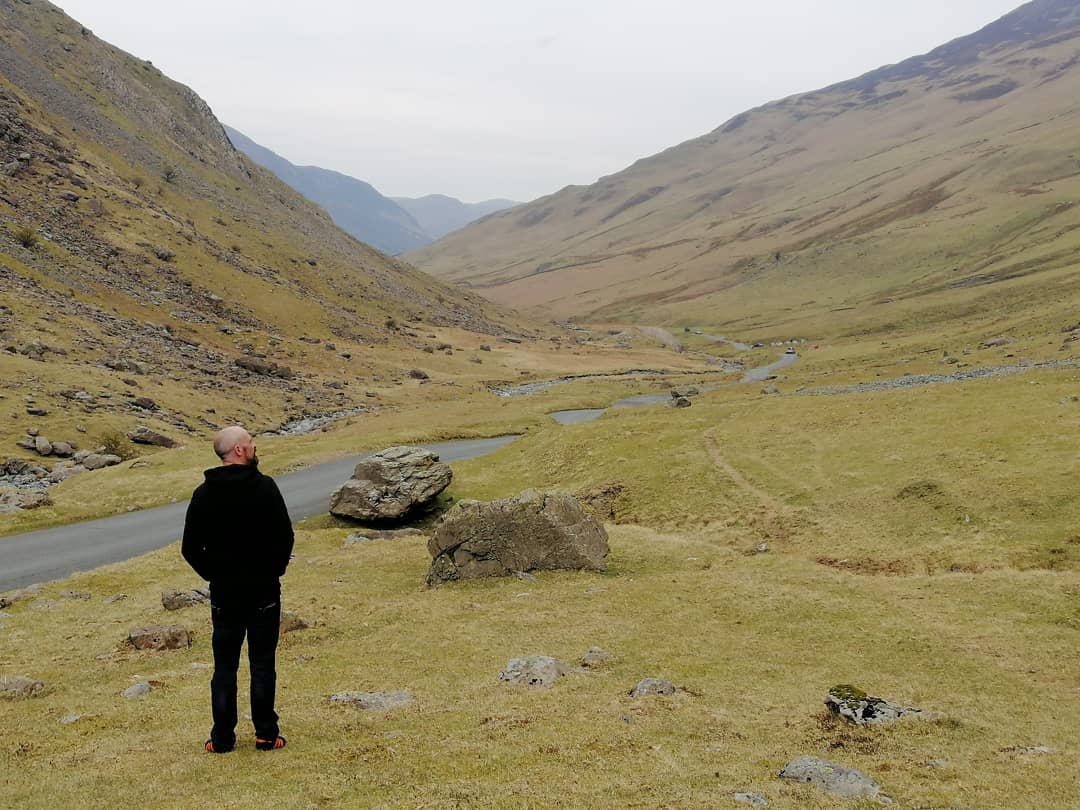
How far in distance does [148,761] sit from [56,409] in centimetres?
7339

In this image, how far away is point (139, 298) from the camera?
127875mm

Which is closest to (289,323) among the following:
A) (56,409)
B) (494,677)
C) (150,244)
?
(150,244)

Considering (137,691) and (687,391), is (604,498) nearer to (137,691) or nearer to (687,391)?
(137,691)

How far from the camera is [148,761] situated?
14.3 meters

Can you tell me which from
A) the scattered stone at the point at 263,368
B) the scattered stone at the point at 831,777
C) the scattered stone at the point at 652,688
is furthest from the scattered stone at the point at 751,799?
the scattered stone at the point at 263,368

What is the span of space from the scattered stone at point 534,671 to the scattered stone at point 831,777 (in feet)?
28.6

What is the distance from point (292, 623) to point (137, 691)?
24.3 ft

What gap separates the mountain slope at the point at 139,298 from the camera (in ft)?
295

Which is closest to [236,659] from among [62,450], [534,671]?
[534,671]

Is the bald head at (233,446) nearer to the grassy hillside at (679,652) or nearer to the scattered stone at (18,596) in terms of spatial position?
the grassy hillside at (679,652)

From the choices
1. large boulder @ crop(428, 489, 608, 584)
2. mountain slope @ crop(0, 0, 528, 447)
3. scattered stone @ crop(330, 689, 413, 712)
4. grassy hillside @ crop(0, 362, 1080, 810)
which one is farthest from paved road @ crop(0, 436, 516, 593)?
scattered stone @ crop(330, 689, 413, 712)

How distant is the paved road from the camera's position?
4353 cm

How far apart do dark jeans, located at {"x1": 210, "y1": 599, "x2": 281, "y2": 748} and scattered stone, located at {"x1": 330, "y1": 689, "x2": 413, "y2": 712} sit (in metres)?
5.02

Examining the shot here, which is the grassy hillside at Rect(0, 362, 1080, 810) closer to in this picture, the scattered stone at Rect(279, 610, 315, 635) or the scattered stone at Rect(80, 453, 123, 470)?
the scattered stone at Rect(279, 610, 315, 635)
